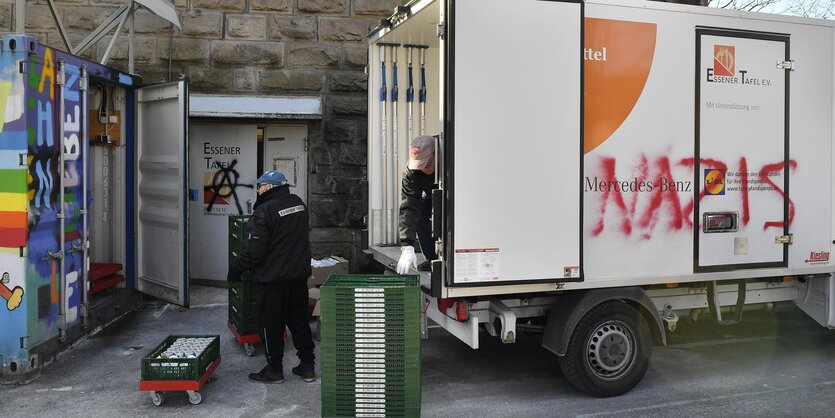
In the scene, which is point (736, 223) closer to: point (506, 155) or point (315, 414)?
point (506, 155)

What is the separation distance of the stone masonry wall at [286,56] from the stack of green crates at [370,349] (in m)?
4.76

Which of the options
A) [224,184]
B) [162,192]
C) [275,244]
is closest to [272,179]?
[275,244]

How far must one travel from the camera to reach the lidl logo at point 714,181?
218 inches

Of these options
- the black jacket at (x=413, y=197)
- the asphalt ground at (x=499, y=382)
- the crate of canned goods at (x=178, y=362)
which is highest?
the black jacket at (x=413, y=197)

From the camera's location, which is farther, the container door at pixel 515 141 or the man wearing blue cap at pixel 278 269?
the man wearing blue cap at pixel 278 269

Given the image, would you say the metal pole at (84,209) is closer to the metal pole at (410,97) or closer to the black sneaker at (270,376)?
the black sneaker at (270,376)

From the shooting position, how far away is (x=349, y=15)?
9.13 metres

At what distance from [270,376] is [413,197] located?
1.86 metres

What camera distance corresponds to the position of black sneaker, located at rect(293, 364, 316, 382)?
19.3 feet

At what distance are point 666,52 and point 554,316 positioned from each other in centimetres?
214

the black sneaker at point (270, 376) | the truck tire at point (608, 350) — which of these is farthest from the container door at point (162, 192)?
the truck tire at point (608, 350)

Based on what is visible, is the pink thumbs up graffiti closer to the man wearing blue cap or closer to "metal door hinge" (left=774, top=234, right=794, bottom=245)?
the man wearing blue cap

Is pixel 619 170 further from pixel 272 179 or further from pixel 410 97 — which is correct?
pixel 272 179

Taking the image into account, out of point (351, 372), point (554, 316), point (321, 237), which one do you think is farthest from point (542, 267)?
point (321, 237)
